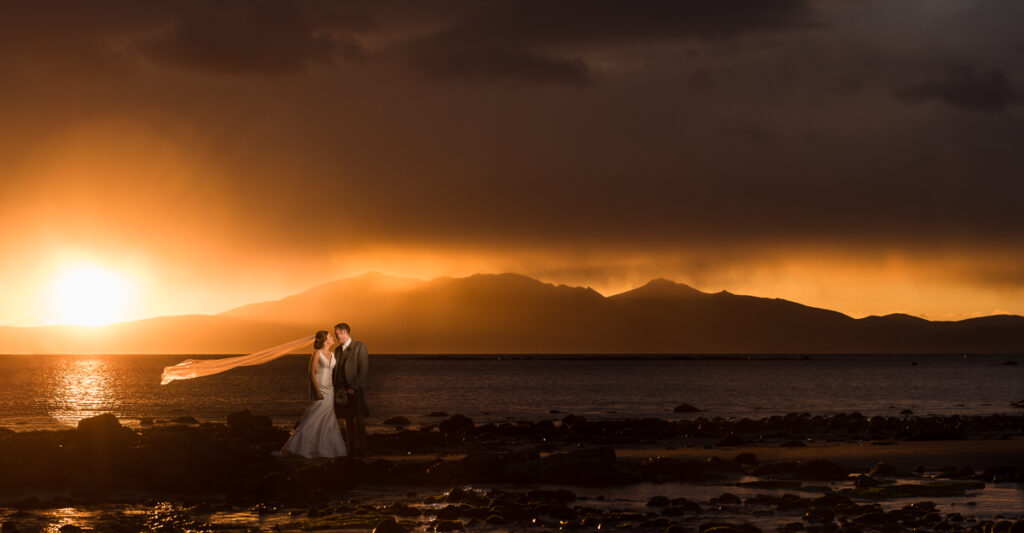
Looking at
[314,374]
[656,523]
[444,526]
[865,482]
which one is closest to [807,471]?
[865,482]

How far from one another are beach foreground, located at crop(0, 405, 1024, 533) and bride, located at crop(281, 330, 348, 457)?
0.52 meters

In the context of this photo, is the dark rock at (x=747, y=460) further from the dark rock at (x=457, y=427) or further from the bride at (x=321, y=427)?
the dark rock at (x=457, y=427)

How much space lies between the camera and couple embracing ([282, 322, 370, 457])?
26016 millimetres

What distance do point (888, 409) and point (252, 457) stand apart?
184 feet

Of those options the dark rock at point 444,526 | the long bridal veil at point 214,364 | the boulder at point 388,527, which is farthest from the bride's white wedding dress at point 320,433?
the boulder at point 388,527

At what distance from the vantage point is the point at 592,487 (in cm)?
2530

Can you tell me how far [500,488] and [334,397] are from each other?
17.7ft

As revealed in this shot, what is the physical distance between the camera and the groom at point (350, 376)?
2583cm

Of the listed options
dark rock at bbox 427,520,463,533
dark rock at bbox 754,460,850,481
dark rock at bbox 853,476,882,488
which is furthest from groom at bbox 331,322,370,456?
dark rock at bbox 853,476,882,488

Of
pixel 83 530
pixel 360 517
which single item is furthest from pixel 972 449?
pixel 83 530

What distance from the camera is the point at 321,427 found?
91.1ft

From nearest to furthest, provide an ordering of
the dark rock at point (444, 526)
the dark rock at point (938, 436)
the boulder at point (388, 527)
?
the boulder at point (388, 527) < the dark rock at point (444, 526) < the dark rock at point (938, 436)

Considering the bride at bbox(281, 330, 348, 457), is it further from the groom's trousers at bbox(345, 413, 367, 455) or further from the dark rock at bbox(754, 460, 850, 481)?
the dark rock at bbox(754, 460, 850, 481)

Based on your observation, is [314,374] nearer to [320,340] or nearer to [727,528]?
[320,340]
